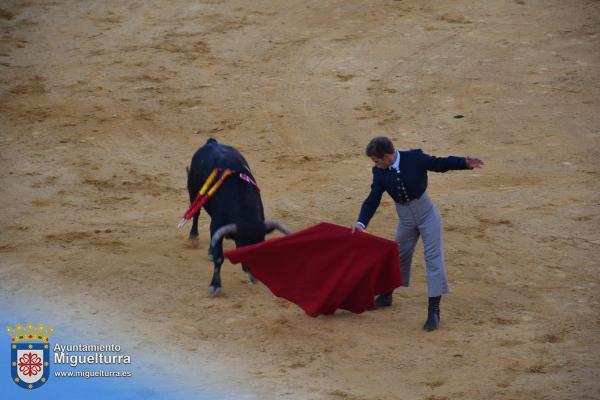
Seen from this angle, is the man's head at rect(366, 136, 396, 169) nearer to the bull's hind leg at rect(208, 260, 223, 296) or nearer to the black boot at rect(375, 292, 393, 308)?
the black boot at rect(375, 292, 393, 308)

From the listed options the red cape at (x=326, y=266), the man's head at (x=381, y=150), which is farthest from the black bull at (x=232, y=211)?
the man's head at (x=381, y=150)

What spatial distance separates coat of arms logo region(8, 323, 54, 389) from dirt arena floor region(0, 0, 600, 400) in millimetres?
484

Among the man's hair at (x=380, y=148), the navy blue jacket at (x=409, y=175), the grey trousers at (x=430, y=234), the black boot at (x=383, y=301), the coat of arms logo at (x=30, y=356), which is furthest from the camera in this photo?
the black boot at (x=383, y=301)

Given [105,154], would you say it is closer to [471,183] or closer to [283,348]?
[471,183]

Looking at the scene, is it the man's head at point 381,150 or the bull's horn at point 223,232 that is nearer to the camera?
the man's head at point 381,150

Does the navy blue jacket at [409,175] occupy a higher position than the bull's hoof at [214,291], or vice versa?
the navy blue jacket at [409,175]

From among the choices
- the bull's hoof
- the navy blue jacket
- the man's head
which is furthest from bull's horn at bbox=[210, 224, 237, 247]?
the man's head

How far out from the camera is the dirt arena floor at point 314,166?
7.48m

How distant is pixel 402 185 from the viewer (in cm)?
760

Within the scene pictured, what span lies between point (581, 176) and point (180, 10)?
7.62 m

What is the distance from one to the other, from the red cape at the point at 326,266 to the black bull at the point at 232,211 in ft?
1.83

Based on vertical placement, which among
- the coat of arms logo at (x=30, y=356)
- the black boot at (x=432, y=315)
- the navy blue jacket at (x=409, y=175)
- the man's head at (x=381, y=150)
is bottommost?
the coat of arms logo at (x=30, y=356)

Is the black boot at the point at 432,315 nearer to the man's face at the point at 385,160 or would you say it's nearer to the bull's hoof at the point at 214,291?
the man's face at the point at 385,160

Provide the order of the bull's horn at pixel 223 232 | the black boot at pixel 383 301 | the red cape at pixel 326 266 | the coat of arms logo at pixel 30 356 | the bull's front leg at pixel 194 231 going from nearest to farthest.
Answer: the coat of arms logo at pixel 30 356
the red cape at pixel 326 266
the black boot at pixel 383 301
the bull's horn at pixel 223 232
the bull's front leg at pixel 194 231
